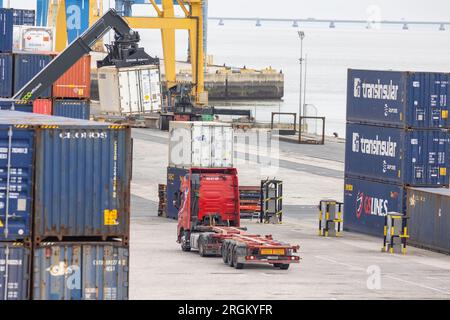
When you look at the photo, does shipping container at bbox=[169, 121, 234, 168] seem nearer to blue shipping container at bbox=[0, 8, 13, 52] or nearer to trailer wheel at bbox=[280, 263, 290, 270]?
blue shipping container at bbox=[0, 8, 13, 52]

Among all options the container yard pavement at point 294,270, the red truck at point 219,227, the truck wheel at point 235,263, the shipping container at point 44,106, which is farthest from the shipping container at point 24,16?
the truck wheel at point 235,263

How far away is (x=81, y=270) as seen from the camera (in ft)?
92.6

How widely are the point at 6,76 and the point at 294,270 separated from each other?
83.8 feet

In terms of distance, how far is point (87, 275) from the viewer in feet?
92.5

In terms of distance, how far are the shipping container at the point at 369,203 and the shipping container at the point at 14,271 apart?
30110 millimetres

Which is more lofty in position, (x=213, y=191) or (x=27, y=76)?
(x=27, y=76)

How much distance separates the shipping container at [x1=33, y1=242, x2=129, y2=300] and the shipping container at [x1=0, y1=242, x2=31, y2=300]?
0.71ft

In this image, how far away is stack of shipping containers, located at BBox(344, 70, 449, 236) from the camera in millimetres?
55969

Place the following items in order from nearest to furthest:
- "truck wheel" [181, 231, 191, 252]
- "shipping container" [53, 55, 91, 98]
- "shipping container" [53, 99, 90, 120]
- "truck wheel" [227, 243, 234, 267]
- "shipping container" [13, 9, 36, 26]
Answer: "truck wheel" [227, 243, 234, 267] → "truck wheel" [181, 231, 191, 252] → "shipping container" [53, 99, 90, 120] → "shipping container" [53, 55, 91, 98] → "shipping container" [13, 9, 36, 26]

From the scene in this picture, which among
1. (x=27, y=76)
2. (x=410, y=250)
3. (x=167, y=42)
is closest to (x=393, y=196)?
(x=410, y=250)

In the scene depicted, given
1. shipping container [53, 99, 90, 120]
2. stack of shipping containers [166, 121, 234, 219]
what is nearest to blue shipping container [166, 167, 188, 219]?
stack of shipping containers [166, 121, 234, 219]

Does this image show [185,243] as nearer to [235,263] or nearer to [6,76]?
[235,263]
